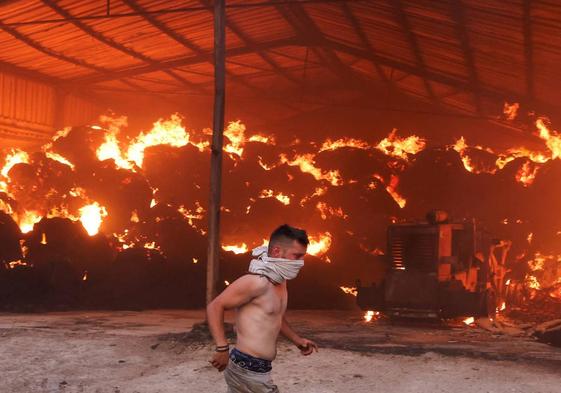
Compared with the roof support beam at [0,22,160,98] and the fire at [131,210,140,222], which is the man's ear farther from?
the fire at [131,210,140,222]

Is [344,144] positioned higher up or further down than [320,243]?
higher up

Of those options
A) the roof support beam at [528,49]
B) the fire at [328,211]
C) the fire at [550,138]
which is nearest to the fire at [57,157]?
the fire at [328,211]

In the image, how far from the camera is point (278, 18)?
17672 mm

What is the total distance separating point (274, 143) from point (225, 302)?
2154cm

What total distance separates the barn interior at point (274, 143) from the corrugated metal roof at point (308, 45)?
86 millimetres

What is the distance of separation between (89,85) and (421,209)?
12.5 meters

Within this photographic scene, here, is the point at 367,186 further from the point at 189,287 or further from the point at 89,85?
the point at 89,85

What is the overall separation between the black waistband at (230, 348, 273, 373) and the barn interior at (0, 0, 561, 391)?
903 centimetres

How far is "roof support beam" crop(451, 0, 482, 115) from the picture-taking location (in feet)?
43.5

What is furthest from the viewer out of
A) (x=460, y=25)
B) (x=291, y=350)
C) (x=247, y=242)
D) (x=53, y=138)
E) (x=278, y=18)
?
(x=53, y=138)

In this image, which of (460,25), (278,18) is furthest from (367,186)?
(460,25)

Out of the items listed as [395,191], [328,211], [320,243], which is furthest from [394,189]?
[320,243]

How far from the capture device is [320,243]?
1997 cm

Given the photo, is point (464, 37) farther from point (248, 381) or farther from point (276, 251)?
point (248, 381)
